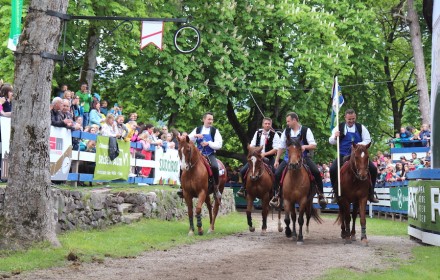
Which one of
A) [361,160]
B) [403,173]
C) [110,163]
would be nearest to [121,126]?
[110,163]

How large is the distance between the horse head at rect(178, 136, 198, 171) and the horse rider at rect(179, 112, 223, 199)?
69cm

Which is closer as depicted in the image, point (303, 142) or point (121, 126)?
point (303, 142)

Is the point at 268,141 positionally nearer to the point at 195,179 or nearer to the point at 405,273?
the point at 195,179

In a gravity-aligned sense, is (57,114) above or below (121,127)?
below

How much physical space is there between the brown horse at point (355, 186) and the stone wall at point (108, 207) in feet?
16.2

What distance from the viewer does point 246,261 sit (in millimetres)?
13414

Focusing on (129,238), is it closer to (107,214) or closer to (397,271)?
(107,214)

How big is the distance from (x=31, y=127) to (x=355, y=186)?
686 centimetres

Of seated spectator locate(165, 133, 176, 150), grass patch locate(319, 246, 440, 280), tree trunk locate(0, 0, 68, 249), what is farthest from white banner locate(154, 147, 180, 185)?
grass patch locate(319, 246, 440, 280)

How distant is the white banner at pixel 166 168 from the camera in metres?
25.6

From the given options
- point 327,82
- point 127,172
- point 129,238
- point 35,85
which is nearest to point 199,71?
point 327,82

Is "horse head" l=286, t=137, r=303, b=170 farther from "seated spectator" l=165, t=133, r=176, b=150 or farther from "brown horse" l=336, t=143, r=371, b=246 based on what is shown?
"seated spectator" l=165, t=133, r=176, b=150

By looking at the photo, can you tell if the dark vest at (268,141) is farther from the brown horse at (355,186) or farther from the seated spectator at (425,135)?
the seated spectator at (425,135)

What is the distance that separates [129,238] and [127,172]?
243 inches
